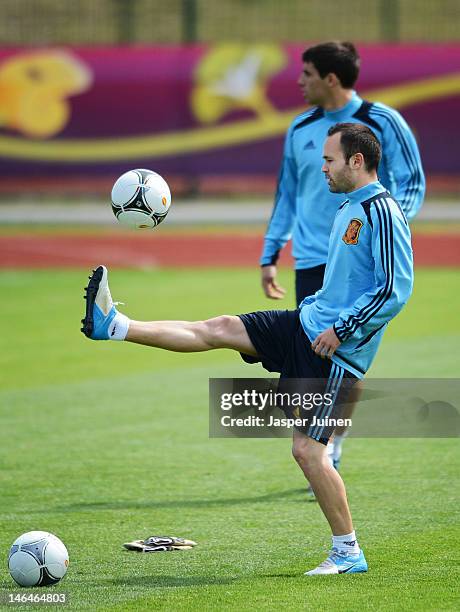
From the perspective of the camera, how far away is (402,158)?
736 centimetres

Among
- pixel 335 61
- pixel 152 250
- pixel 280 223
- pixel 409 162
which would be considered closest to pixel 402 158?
pixel 409 162

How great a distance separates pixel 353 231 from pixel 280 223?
7.54ft

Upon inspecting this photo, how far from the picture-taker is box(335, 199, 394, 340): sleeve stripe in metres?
5.52

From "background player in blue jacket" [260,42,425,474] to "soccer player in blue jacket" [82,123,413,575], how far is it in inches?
61.1

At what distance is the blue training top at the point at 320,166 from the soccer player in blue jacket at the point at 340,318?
1551mm

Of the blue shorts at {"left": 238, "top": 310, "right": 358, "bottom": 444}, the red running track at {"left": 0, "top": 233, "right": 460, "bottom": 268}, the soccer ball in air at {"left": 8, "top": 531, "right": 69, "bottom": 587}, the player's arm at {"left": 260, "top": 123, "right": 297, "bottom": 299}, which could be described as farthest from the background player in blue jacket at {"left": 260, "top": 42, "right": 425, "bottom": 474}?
the red running track at {"left": 0, "top": 233, "right": 460, "bottom": 268}

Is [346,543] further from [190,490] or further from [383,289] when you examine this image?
[190,490]

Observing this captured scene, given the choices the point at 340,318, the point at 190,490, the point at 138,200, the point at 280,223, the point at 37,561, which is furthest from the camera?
the point at 280,223

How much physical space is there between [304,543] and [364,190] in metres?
2.02

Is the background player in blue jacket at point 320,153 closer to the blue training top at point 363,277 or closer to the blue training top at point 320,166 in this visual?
the blue training top at point 320,166

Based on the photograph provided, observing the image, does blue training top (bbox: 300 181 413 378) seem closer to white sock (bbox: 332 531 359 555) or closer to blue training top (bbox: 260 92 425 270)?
white sock (bbox: 332 531 359 555)

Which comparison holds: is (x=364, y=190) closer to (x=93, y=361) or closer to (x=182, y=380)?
(x=182, y=380)

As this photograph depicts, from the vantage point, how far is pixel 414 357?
12.1m

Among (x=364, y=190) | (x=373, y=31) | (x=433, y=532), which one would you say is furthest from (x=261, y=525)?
(x=373, y=31)
